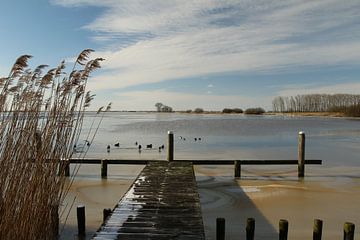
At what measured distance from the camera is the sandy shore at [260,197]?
8047 mm

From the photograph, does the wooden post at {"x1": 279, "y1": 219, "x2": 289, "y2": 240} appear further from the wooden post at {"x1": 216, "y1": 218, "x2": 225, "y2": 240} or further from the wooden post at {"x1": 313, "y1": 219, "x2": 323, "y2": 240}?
the wooden post at {"x1": 216, "y1": 218, "x2": 225, "y2": 240}

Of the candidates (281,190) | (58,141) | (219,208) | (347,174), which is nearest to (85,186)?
(219,208)

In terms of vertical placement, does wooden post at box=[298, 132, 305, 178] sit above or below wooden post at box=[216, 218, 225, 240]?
above

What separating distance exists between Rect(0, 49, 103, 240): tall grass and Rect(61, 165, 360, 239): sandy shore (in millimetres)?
3495

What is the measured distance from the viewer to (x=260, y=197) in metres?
10.7

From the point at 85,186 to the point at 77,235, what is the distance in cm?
489

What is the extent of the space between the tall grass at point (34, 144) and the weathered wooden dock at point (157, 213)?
1252 millimetres

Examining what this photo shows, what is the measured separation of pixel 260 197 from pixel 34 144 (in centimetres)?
781

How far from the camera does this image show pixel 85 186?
12109 mm

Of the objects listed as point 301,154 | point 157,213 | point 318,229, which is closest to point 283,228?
point 318,229

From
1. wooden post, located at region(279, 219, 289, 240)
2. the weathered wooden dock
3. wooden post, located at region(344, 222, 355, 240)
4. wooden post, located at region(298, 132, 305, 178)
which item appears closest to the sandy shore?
wooden post, located at region(298, 132, 305, 178)

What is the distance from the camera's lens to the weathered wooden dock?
525cm

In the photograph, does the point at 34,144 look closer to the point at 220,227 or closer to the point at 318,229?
the point at 220,227

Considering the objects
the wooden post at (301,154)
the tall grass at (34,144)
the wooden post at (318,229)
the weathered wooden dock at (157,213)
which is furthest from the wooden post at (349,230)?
the wooden post at (301,154)
